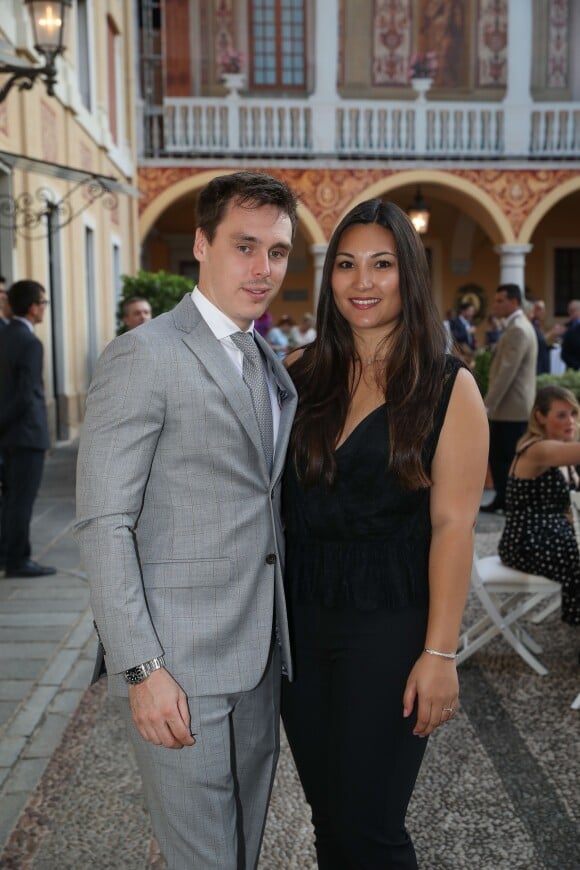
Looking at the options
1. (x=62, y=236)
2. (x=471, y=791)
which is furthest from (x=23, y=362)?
(x=62, y=236)

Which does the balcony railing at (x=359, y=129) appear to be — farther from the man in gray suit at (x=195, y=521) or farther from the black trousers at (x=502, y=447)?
the man in gray suit at (x=195, y=521)

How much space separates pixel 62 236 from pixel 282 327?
7.22 metres

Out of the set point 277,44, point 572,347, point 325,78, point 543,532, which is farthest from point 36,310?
point 277,44

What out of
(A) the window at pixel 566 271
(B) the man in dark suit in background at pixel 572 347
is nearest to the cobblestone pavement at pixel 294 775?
(B) the man in dark suit in background at pixel 572 347

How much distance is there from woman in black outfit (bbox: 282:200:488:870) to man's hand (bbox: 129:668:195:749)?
1.19ft

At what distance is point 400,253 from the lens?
1.80 metres

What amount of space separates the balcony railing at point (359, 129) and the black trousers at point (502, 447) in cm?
1055

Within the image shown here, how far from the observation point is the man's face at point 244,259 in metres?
1.66

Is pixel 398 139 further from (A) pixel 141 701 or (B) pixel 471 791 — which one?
(A) pixel 141 701

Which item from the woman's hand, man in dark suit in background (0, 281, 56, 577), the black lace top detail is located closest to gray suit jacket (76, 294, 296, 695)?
the woman's hand

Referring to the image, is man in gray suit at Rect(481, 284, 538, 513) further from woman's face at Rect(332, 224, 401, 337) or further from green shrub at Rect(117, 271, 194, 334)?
woman's face at Rect(332, 224, 401, 337)

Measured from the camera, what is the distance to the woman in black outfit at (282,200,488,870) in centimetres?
178

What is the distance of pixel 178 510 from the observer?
1610mm

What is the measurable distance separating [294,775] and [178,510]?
1.79 m
